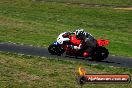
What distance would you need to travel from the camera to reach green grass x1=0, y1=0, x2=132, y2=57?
34656 mm

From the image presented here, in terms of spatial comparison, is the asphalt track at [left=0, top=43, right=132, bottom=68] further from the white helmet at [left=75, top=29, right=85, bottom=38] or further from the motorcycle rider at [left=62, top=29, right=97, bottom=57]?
the white helmet at [left=75, top=29, right=85, bottom=38]

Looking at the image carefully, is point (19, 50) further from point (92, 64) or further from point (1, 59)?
point (92, 64)

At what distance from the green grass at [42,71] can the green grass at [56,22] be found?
6421 mm

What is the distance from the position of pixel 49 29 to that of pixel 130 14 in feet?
69.0

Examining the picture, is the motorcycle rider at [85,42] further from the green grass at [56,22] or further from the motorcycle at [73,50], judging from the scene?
the green grass at [56,22]

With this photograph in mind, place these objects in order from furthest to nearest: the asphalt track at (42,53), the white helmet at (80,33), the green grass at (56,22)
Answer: the green grass at (56,22) → the white helmet at (80,33) → the asphalt track at (42,53)

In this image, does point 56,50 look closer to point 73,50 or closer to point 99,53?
point 73,50

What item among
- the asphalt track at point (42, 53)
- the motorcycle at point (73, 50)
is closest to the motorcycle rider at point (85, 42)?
the motorcycle at point (73, 50)

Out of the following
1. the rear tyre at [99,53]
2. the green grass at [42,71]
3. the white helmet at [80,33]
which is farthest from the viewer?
the white helmet at [80,33]

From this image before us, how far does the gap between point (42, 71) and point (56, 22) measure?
2649 cm

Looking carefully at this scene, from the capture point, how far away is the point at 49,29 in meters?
41.0

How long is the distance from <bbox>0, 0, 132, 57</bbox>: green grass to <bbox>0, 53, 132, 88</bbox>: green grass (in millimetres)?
6421

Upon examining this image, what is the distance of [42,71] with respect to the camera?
2180cm

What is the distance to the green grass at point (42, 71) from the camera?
19391mm
